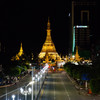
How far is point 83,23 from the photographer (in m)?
166

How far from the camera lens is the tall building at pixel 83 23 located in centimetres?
15900

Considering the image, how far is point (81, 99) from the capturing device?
83.3 ft

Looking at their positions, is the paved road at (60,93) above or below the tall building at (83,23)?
below

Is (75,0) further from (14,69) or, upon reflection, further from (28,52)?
(14,69)

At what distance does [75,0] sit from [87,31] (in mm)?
27276

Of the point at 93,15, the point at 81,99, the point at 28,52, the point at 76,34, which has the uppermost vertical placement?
the point at 93,15

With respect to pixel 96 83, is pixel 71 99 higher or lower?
lower

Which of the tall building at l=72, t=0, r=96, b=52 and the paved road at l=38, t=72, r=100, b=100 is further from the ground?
the tall building at l=72, t=0, r=96, b=52

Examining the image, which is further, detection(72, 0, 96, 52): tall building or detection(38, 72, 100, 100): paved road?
detection(72, 0, 96, 52): tall building

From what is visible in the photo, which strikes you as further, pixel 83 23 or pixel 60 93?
pixel 83 23

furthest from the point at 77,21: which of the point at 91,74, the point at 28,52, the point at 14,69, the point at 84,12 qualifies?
the point at 91,74

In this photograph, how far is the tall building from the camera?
159 m

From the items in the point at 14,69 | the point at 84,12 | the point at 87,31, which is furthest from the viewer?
the point at 84,12

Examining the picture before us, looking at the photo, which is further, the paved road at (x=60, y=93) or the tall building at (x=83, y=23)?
the tall building at (x=83, y=23)
